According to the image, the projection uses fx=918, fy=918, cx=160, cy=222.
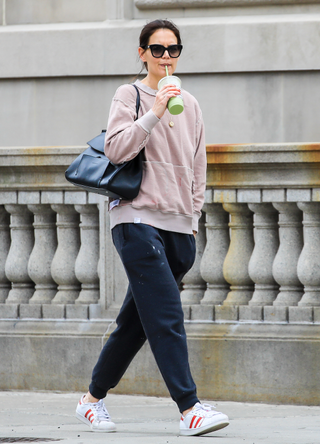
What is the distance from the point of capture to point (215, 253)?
525 cm

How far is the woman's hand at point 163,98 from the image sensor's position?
374 centimetres

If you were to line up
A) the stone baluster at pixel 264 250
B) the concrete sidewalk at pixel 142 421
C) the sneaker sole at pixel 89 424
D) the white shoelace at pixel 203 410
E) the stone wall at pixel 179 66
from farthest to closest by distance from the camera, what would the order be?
1. the stone wall at pixel 179 66
2. the stone baluster at pixel 264 250
3. the sneaker sole at pixel 89 424
4. the white shoelace at pixel 203 410
5. the concrete sidewalk at pixel 142 421

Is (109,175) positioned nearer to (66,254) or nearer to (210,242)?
(210,242)

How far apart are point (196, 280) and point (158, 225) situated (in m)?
1.47

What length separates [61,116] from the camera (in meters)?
8.27

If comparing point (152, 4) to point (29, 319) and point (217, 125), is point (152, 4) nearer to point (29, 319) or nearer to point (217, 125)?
point (217, 125)

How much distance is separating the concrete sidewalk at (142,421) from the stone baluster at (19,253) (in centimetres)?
63

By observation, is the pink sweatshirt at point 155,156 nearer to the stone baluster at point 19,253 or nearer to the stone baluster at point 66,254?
the stone baluster at point 66,254

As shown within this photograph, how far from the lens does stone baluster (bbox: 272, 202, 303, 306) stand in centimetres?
505

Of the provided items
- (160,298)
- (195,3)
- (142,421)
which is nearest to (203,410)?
(160,298)

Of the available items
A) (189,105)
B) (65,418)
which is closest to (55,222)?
(65,418)

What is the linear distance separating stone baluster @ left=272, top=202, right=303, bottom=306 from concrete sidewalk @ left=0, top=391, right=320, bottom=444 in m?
0.61

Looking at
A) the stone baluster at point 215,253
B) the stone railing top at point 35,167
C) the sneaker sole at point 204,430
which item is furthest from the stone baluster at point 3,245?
the sneaker sole at point 204,430

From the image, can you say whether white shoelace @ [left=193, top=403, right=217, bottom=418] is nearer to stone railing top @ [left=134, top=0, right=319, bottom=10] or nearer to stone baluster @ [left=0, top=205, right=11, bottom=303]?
stone baluster @ [left=0, top=205, right=11, bottom=303]
